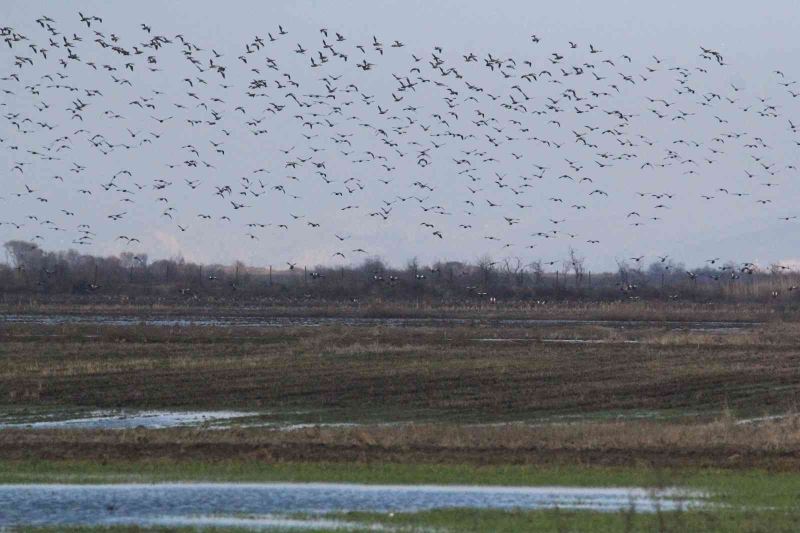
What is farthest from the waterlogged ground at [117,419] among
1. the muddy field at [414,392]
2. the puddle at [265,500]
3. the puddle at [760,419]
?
the puddle at [760,419]

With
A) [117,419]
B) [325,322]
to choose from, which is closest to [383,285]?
[325,322]

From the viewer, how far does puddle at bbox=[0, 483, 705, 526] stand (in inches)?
667

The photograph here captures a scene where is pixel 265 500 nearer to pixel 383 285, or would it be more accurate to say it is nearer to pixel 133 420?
pixel 133 420

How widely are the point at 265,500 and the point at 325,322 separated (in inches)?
2421

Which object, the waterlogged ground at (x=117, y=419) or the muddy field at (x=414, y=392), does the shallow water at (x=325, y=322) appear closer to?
the muddy field at (x=414, y=392)

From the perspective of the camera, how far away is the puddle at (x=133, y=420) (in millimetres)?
29234

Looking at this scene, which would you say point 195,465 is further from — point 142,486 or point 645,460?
point 645,460

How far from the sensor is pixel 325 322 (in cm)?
7956

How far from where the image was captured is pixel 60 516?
16.8m

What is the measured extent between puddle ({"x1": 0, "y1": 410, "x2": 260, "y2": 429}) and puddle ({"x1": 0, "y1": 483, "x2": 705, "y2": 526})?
392 inches

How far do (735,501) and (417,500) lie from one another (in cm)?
419

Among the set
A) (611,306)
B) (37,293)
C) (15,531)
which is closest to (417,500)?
(15,531)

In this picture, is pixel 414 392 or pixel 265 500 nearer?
pixel 265 500

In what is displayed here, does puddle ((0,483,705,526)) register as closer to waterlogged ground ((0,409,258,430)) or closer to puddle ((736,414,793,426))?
waterlogged ground ((0,409,258,430))
